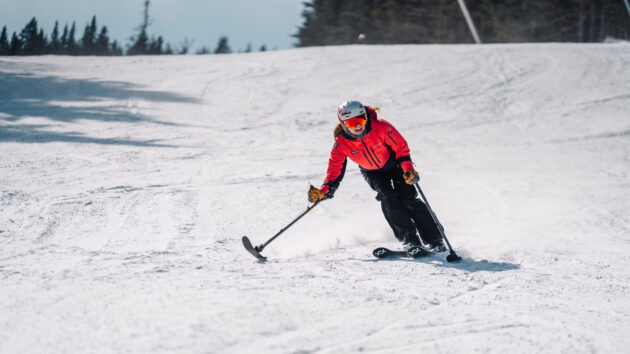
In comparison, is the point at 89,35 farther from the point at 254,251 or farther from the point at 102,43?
the point at 254,251

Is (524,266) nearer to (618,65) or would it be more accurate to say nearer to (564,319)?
(564,319)

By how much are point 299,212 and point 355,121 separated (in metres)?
1.89

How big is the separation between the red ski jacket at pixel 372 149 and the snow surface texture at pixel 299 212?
776 mm

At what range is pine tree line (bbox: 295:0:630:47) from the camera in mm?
34844

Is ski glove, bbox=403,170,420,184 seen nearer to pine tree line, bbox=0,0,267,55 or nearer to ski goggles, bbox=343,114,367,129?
ski goggles, bbox=343,114,367,129

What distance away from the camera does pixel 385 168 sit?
4.40 metres

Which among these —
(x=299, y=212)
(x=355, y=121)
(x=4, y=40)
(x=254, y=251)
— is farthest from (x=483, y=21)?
(x=4, y=40)

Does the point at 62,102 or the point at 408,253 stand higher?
the point at 62,102

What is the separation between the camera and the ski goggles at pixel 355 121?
4.09m

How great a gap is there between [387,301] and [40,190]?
4600 millimetres

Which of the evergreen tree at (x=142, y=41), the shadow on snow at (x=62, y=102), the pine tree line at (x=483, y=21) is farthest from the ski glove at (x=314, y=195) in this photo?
the evergreen tree at (x=142, y=41)

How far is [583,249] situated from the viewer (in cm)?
451

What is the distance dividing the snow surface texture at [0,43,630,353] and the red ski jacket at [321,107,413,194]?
2.55ft

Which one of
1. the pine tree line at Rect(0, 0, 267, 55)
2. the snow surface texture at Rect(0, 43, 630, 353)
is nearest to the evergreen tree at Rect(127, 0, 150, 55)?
the pine tree line at Rect(0, 0, 267, 55)
